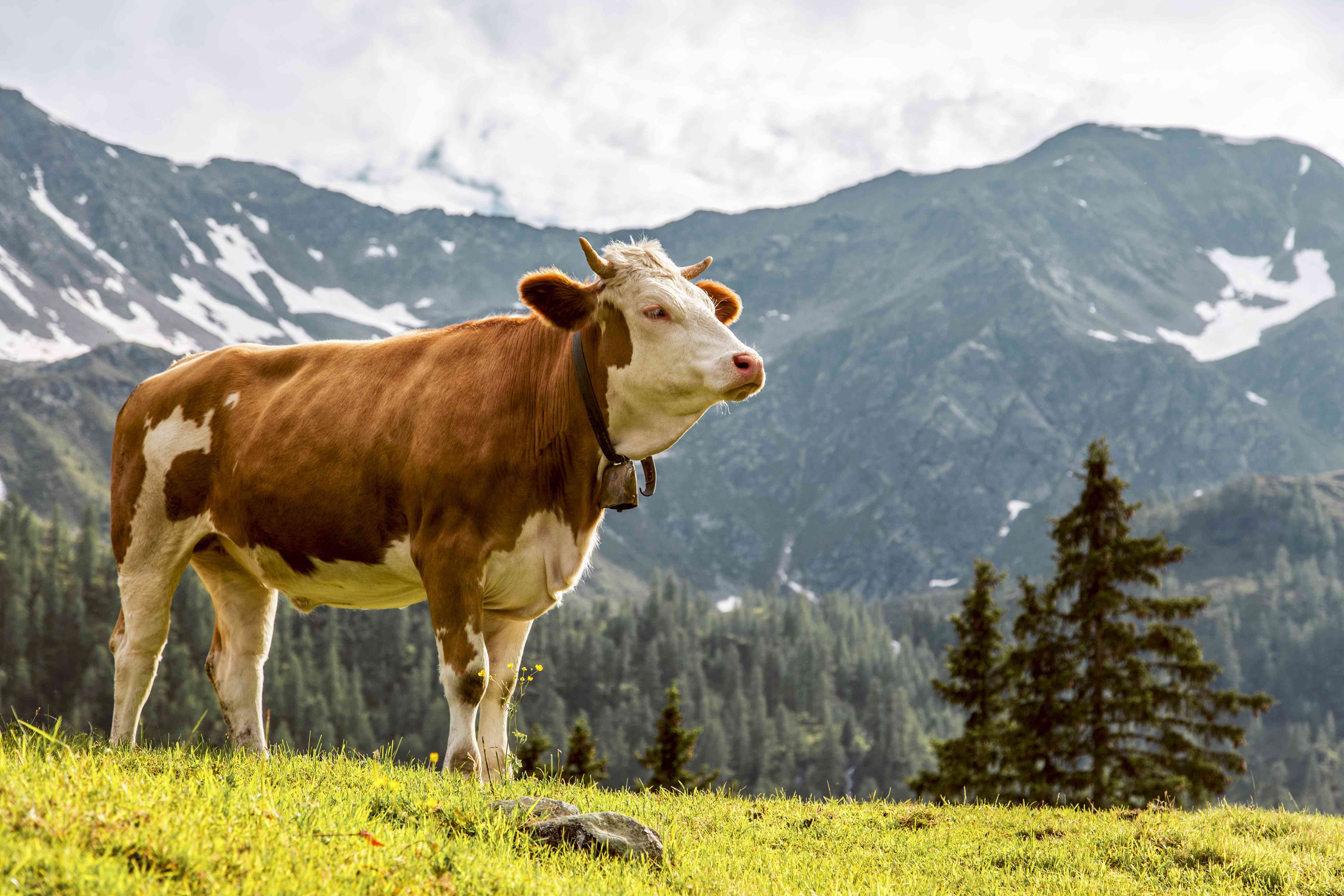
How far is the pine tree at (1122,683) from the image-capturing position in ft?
86.8

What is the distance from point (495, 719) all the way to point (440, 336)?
315cm

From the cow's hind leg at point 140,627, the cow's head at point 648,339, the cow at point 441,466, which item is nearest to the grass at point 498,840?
the cow at point 441,466

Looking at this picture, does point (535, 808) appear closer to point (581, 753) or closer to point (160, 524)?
point (160, 524)

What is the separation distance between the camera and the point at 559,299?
8062 mm

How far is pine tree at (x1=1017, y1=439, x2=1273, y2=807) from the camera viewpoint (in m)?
26.5

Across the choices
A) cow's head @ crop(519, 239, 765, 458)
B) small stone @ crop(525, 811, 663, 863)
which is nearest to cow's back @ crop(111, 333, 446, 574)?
cow's head @ crop(519, 239, 765, 458)

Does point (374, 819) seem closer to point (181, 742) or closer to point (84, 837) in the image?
point (84, 837)

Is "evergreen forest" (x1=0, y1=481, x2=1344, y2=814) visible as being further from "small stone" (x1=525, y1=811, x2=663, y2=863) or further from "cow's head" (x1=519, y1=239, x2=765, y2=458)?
"small stone" (x1=525, y1=811, x2=663, y2=863)

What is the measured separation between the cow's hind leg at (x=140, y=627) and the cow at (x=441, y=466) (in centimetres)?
2

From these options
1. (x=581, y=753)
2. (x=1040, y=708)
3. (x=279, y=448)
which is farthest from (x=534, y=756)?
(x=279, y=448)

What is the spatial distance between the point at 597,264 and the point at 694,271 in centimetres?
119

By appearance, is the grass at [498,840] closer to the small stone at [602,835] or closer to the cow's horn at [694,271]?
the small stone at [602,835]

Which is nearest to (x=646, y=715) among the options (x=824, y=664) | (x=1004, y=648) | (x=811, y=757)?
(x=811, y=757)

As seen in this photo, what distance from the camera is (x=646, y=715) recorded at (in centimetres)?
15600
